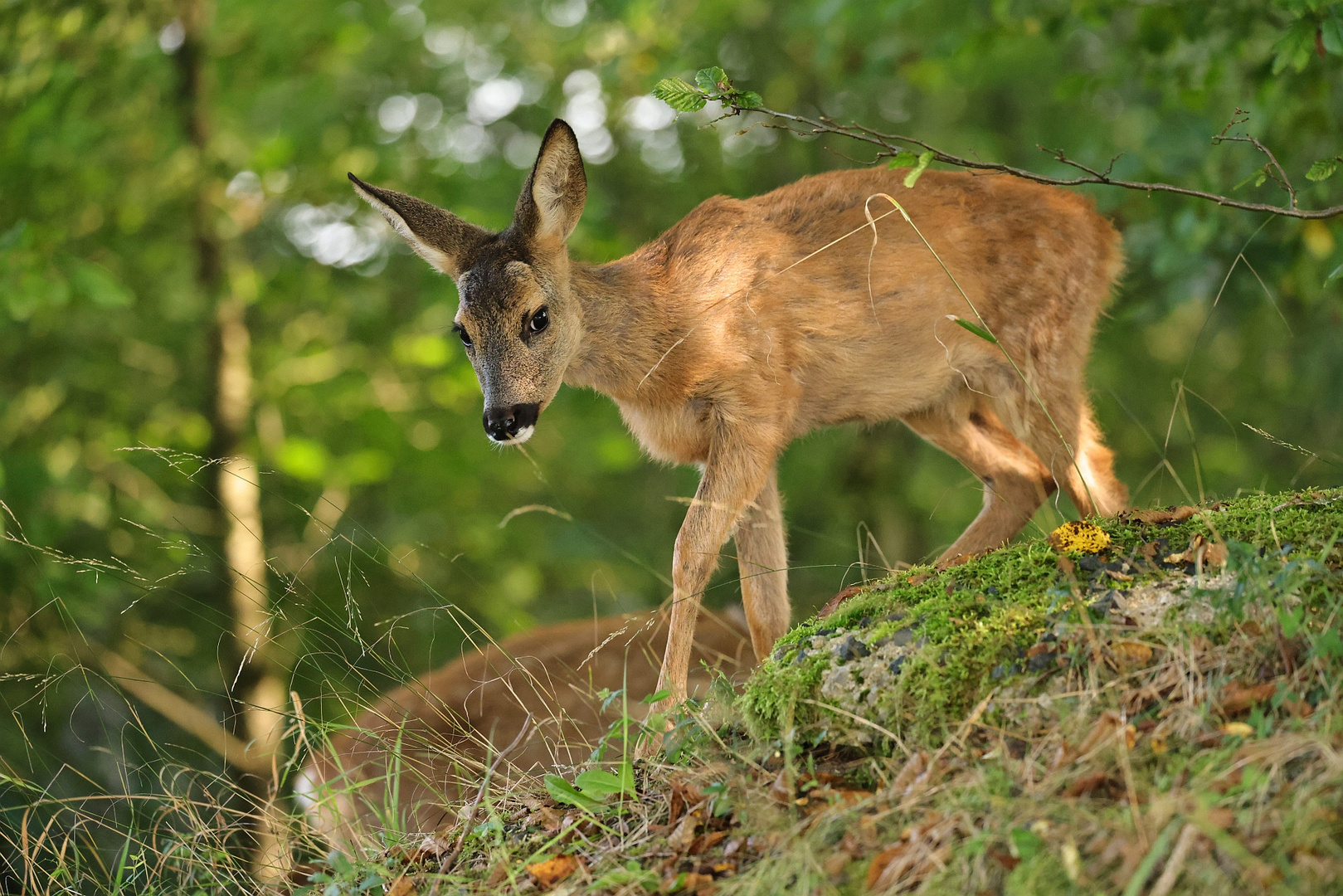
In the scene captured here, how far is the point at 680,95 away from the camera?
11.6 ft

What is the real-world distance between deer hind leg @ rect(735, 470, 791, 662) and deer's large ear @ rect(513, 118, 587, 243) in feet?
4.47

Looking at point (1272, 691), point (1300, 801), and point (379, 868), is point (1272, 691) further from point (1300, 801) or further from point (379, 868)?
point (379, 868)

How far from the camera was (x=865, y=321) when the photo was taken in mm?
4953

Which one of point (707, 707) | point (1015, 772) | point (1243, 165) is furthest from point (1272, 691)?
point (1243, 165)

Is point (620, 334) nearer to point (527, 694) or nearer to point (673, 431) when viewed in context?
point (673, 431)

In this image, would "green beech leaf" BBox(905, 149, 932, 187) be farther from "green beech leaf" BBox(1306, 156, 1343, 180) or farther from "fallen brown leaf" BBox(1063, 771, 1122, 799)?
Result: "fallen brown leaf" BBox(1063, 771, 1122, 799)

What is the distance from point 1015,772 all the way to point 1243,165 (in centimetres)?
555

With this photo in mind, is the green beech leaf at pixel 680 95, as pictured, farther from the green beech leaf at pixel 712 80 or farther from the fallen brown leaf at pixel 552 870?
the fallen brown leaf at pixel 552 870

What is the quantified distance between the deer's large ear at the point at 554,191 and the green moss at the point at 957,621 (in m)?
2.19

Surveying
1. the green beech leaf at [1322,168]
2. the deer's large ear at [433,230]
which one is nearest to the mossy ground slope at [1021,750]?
the green beech leaf at [1322,168]

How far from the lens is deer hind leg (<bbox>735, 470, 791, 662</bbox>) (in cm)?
465

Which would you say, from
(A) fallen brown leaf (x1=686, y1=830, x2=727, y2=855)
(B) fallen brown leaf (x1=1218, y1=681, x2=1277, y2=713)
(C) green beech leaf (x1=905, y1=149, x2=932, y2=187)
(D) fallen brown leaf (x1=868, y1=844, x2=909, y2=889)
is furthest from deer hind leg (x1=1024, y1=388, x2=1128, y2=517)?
(D) fallen brown leaf (x1=868, y1=844, x2=909, y2=889)

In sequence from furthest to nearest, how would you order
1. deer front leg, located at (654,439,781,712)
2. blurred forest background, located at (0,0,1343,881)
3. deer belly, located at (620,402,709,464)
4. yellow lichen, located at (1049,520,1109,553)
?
1. blurred forest background, located at (0,0,1343,881)
2. deer belly, located at (620,402,709,464)
3. deer front leg, located at (654,439,781,712)
4. yellow lichen, located at (1049,520,1109,553)

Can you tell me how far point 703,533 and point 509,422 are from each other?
32.7 inches
